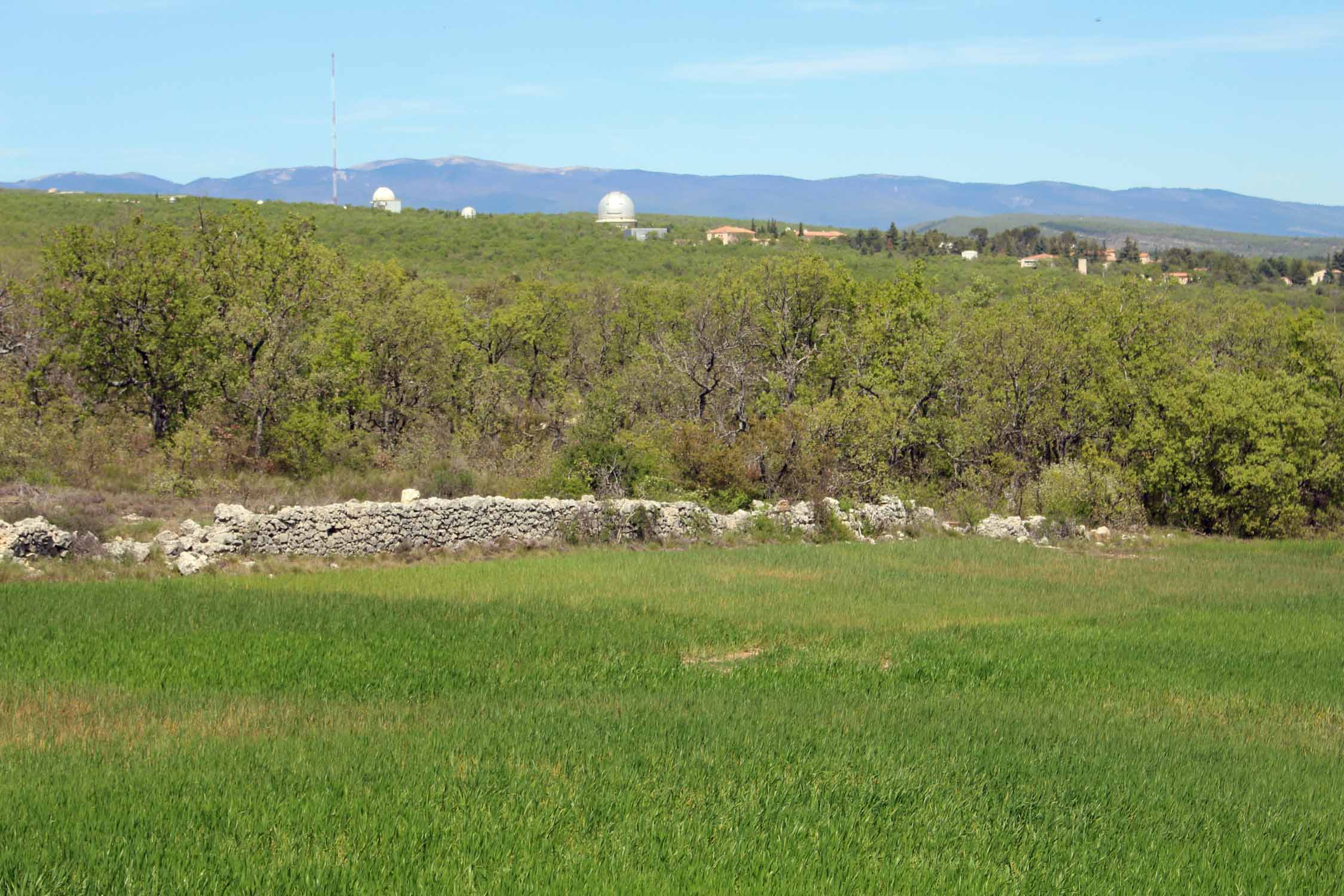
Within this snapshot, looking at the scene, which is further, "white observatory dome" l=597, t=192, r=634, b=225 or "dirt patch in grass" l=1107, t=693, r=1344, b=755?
"white observatory dome" l=597, t=192, r=634, b=225

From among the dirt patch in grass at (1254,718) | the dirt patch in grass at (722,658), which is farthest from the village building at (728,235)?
the dirt patch in grass at (1254,718)

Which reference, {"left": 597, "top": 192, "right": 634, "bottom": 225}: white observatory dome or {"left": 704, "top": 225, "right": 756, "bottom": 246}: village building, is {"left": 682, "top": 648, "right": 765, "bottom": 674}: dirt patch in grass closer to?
{"left": 704, "top": 225, "right": 756, "bottom": 246}: village building

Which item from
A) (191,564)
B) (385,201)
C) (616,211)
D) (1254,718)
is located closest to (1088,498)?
(1254,718)

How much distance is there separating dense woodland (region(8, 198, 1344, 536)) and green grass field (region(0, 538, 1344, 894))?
40.4 feet

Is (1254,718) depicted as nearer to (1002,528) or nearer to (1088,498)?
(1002,528)

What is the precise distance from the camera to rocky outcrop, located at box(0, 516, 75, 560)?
19.9m

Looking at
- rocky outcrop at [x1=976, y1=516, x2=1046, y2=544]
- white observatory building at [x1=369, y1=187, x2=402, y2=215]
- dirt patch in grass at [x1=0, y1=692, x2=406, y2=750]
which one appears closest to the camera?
dirt patch in grass at [x1=0, y1=692, x2=406, y2=750]

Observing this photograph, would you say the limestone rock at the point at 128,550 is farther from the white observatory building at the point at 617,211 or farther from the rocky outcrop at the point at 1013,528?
the white observatory building at the point at 617,211

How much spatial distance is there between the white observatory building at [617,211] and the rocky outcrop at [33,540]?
106m

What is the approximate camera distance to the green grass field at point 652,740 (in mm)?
7266

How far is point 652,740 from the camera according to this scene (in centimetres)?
1020

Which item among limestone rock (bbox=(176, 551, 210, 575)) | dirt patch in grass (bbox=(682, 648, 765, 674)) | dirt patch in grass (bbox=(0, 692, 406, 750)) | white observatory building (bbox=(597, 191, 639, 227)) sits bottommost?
limestone rock (bbox=(176, 551, 210, 575))

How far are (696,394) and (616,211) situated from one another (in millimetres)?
92363

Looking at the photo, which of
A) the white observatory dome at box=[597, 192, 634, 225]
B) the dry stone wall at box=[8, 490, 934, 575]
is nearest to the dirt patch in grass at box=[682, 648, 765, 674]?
the dry stone wall at box=[8, 490, 934, 575]
